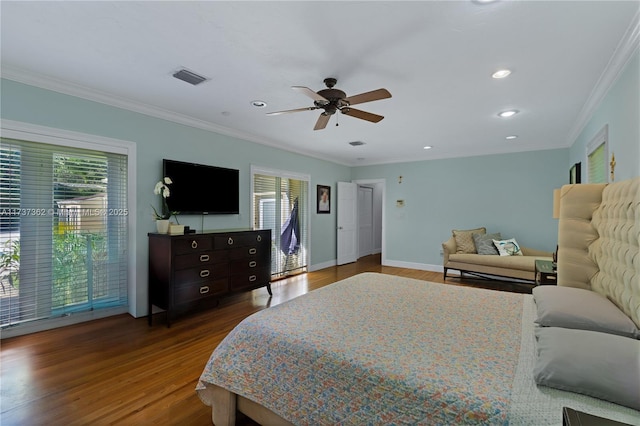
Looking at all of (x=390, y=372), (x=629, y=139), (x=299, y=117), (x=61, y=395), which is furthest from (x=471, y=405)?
(x=299, y=117)

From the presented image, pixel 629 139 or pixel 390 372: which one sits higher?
pixel 629 139

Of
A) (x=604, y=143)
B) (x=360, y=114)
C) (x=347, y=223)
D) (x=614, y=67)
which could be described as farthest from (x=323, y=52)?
(x=347, y=223)

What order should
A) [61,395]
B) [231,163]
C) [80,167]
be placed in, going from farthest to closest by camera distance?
[231,163] < [80,167] < [61,395]

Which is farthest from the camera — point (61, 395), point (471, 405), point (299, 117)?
point (299, 117)

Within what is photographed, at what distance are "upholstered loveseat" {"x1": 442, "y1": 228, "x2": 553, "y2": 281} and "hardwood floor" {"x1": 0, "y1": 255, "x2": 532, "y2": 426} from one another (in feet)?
12.6

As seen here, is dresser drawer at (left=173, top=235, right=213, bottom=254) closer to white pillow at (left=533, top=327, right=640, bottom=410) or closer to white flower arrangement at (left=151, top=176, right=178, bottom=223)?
white flower arrangement at (left=151, top=176, right=178, bottom=223)

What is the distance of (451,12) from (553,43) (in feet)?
3.06

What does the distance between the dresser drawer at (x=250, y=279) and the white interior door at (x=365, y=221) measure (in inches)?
171

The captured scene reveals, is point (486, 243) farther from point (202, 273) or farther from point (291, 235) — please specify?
point (202, 273)

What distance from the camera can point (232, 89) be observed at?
2973mm

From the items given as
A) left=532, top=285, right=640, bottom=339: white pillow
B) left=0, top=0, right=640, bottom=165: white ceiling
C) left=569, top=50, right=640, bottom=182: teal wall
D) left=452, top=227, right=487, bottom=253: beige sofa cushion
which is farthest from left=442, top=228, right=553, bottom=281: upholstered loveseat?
left=532, top=285, right=640, bottom=339: white pillow

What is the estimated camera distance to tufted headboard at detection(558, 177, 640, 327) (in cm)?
161

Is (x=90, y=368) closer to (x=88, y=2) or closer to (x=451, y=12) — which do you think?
(x=88, y=2)

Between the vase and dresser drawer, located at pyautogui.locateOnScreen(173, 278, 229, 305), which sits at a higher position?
the vase
